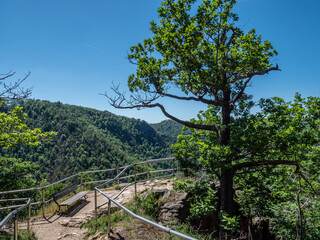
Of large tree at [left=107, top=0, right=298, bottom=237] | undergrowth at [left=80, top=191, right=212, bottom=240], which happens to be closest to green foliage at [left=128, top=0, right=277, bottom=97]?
large tree at [left=107, top=0, right=298, bottom=237]

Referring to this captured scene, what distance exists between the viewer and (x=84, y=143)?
307ft

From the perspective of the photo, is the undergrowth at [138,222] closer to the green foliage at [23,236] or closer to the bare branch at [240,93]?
the green foliage at [23,236]

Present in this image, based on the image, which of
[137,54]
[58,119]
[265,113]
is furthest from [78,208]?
[58,119]

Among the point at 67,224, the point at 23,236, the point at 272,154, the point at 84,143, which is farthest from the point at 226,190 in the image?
the point at 84,143

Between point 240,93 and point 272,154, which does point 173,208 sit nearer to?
point 272,154

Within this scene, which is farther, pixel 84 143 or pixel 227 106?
pixel 84 143

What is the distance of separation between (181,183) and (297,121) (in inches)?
188

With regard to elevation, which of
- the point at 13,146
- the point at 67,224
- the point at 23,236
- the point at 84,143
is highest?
the point at 13,146

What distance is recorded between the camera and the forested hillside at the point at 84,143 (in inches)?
3029

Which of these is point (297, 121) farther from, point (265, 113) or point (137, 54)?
point (137, 54)

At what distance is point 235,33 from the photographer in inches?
391

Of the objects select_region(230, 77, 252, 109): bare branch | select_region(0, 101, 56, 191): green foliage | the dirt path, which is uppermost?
select_region(230, 77, 252, 109): bare branch

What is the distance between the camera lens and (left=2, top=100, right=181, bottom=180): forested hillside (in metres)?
76.9

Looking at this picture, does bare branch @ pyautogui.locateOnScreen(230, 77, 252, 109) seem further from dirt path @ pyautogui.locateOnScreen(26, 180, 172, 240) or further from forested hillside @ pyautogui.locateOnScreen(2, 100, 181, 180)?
forested hillside @ pyautogui.locateOnScreen(2, 100, 181, 180)
